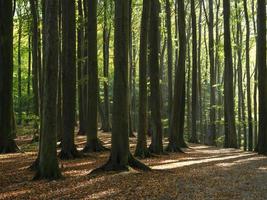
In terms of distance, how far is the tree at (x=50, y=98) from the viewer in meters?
10.2

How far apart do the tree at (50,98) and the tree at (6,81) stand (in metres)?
6.52

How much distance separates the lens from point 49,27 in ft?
33.6

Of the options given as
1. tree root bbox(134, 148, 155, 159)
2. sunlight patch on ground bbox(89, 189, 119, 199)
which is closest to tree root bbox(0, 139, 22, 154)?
tree root bbox(134, 148, 155, 159)

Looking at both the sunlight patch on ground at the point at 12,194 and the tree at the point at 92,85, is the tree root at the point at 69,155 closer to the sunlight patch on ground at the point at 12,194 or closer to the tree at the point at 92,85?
the tree at the point at 92,85

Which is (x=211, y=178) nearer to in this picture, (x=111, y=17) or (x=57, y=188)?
(x=57, y=188)

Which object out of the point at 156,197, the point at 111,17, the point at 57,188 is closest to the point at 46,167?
the point at 57,188

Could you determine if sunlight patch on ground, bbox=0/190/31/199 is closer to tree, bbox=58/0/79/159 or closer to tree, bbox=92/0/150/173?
tree, bbox=92/0/150/173

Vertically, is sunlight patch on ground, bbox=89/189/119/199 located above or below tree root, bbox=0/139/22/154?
below

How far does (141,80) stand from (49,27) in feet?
16.0

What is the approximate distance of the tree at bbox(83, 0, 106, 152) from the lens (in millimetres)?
15848

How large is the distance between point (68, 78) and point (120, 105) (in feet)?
13.9

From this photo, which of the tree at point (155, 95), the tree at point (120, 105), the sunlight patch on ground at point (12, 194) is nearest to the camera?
the sunlight patch on ground at point (12, 194)

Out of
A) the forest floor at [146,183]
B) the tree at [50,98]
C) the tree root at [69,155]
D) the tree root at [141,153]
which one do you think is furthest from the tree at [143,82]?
the tree at [50,98]

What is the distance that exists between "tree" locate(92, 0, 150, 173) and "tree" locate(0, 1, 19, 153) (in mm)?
6563
